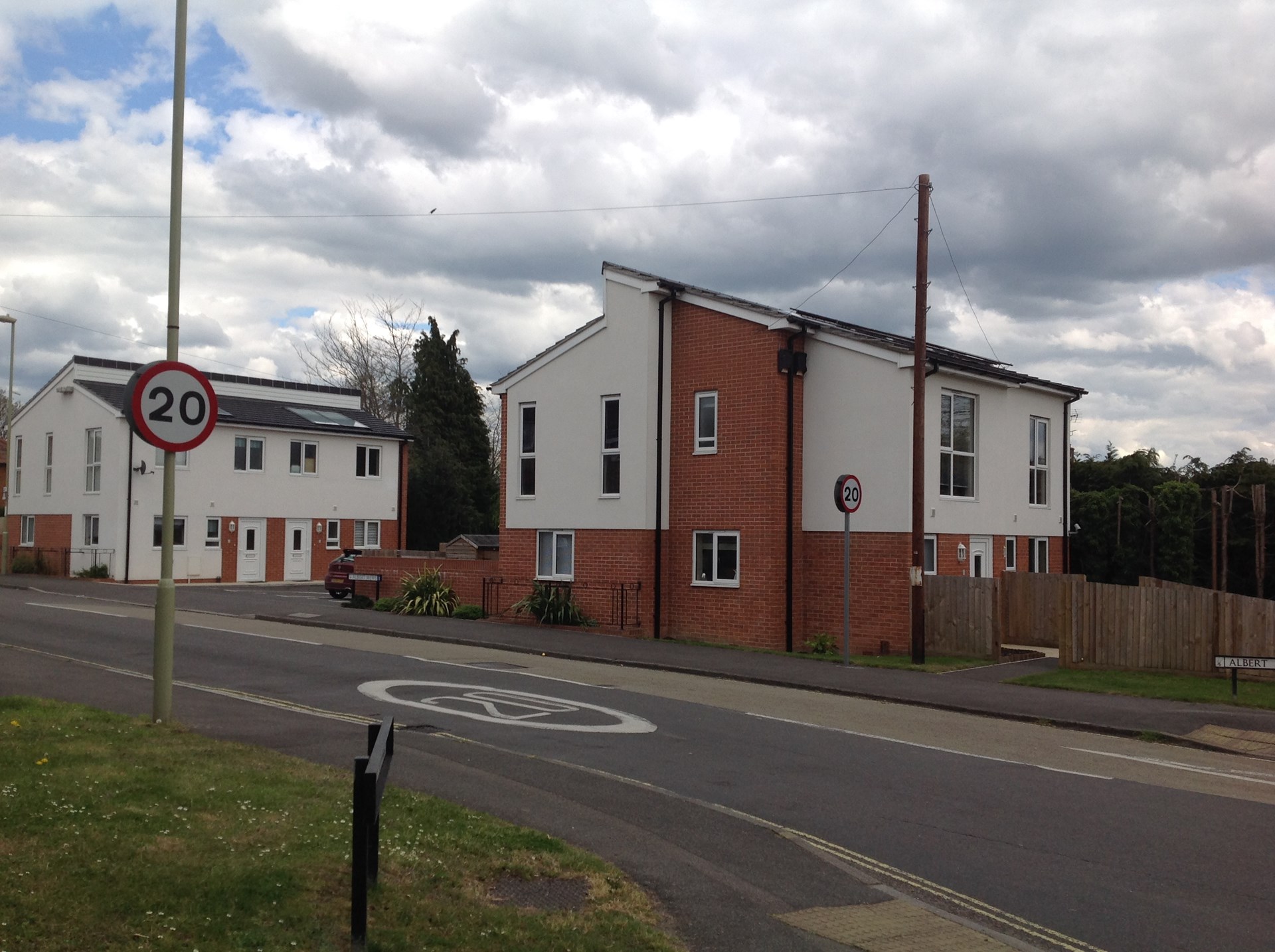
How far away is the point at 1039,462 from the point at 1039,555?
7.24ft

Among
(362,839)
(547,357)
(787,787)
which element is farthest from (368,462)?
(362,839)

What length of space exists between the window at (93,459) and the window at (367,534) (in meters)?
9.87

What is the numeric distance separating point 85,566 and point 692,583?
89.3 feet

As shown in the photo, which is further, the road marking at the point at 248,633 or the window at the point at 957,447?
the window at the point at 957,447

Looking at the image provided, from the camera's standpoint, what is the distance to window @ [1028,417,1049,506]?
1049 inches

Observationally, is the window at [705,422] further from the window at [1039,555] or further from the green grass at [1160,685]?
the green grass at [1160,685]

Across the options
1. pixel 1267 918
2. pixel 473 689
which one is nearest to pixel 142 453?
pixel 473 689

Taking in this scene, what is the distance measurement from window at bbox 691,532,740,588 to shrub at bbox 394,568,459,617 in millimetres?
6674

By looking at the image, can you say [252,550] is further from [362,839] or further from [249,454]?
[362,839]

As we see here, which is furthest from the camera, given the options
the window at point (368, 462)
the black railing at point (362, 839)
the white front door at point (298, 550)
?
the window at point (368, 462)


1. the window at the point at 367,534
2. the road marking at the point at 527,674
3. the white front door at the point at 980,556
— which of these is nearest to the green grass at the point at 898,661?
the white front door at the point at 980,556

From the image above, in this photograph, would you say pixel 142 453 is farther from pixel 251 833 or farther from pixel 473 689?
pixel 251 833

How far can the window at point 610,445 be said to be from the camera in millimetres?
26156

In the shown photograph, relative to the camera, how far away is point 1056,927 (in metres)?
6.50
